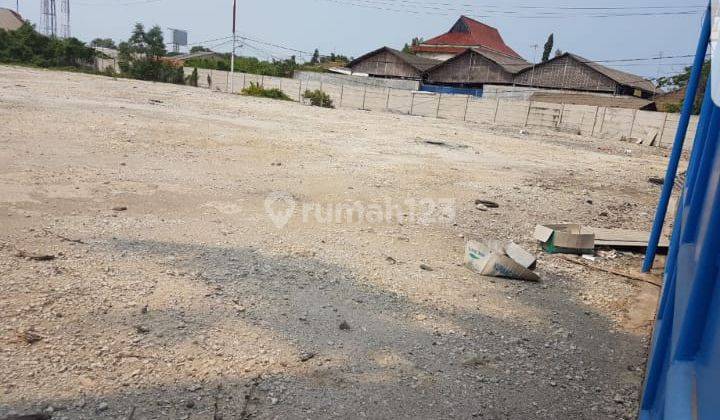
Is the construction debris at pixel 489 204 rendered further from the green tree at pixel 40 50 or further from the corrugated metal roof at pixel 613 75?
the green tree at pixel 40 50

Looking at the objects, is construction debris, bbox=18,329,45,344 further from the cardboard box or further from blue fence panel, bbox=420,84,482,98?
blue fence panel, bbox=420,84,482,98

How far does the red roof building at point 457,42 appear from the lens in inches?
1944

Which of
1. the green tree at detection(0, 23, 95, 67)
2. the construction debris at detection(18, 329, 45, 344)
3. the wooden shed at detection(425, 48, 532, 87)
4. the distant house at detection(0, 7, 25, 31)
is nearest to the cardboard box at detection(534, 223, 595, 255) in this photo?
the construction debris at detection(18, 329, 45, 344)

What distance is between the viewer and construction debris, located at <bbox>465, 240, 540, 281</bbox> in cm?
420

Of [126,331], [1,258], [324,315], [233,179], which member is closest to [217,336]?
[126,331]

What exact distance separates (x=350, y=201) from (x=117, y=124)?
6515 mm

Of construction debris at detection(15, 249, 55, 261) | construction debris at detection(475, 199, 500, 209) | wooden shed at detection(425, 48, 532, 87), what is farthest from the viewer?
wooden shed at detection(425, 48, 532, 87)

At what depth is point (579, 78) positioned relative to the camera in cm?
3253

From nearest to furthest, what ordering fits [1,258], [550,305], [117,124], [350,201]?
[1,258]
[550,305]
[350,201]
[117,124]

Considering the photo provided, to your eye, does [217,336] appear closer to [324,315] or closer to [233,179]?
[324,315]

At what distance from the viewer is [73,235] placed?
13.4ft

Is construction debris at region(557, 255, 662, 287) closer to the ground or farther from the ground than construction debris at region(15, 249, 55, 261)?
farther from the ground

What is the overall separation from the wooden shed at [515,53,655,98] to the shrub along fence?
27.4 ft

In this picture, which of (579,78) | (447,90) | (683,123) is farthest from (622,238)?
(447,90)
